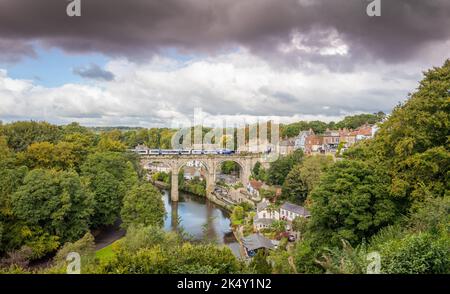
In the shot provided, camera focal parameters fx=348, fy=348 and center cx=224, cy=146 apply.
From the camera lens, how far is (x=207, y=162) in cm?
4453

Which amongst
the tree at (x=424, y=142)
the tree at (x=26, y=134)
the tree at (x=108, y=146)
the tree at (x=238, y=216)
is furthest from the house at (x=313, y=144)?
the tree at (x=424, y=142)

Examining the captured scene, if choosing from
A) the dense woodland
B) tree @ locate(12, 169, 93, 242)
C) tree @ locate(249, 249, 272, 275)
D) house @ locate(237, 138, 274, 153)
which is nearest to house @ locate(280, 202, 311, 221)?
the dense woodland

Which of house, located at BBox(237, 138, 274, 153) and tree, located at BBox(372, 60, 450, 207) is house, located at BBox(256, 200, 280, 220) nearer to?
tree, located at BBox(372, 60, 450, 207)

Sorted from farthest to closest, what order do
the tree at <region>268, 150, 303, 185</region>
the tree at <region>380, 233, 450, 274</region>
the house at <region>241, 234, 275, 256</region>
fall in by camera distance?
1. the tree at <region>268, 150, 303, 185</region>
2. the house at <region>241, 234, 275, 256</region>
3. the tree at <region>380, 233, 450, 274</region>

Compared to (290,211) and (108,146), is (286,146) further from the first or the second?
(108,146)

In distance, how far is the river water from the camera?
2611cm

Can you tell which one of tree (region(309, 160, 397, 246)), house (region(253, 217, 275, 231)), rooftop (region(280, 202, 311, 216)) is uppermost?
tree (region(309, 160, 397, 246))

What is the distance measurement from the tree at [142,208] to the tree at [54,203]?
2.23m

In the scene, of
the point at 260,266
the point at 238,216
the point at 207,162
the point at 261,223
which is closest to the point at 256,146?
the point at 207,162

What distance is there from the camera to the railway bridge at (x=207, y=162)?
41.8m
